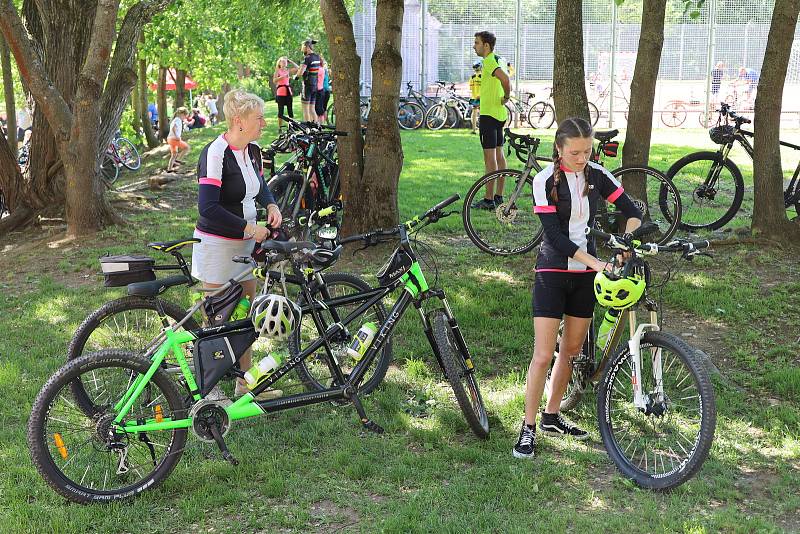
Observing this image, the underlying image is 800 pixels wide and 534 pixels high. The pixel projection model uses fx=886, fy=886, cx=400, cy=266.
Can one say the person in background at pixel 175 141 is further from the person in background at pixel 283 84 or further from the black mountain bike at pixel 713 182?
the black mountain bike at pixel 713 182

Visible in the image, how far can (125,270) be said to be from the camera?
4703 mm

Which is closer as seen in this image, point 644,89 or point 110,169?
point 644,89

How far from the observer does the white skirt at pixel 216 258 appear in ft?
16.5

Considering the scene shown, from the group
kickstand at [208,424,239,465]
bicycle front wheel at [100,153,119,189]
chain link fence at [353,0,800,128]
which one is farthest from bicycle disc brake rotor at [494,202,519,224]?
chain link fence at [353,0,800,128]

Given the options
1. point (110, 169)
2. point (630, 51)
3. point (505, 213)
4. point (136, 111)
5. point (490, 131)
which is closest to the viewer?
point (505, 213)

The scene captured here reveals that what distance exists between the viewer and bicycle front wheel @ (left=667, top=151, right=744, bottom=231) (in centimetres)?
922

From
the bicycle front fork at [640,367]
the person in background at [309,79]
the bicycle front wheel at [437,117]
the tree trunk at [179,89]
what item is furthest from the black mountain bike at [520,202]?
the tree trunk at [179,89]

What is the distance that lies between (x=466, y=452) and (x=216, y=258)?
5.80 feet

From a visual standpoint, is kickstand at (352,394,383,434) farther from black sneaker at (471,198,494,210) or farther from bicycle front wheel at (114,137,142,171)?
bicycle front wheel at (114,137,142,171)

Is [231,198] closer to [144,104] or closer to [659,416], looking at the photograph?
[659,416]

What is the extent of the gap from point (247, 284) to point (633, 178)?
175 inches

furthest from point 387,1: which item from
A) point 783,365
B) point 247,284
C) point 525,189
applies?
point 783,365

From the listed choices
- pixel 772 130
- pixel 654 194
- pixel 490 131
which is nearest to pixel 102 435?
pixel 654 194

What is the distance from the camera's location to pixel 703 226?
919cm
